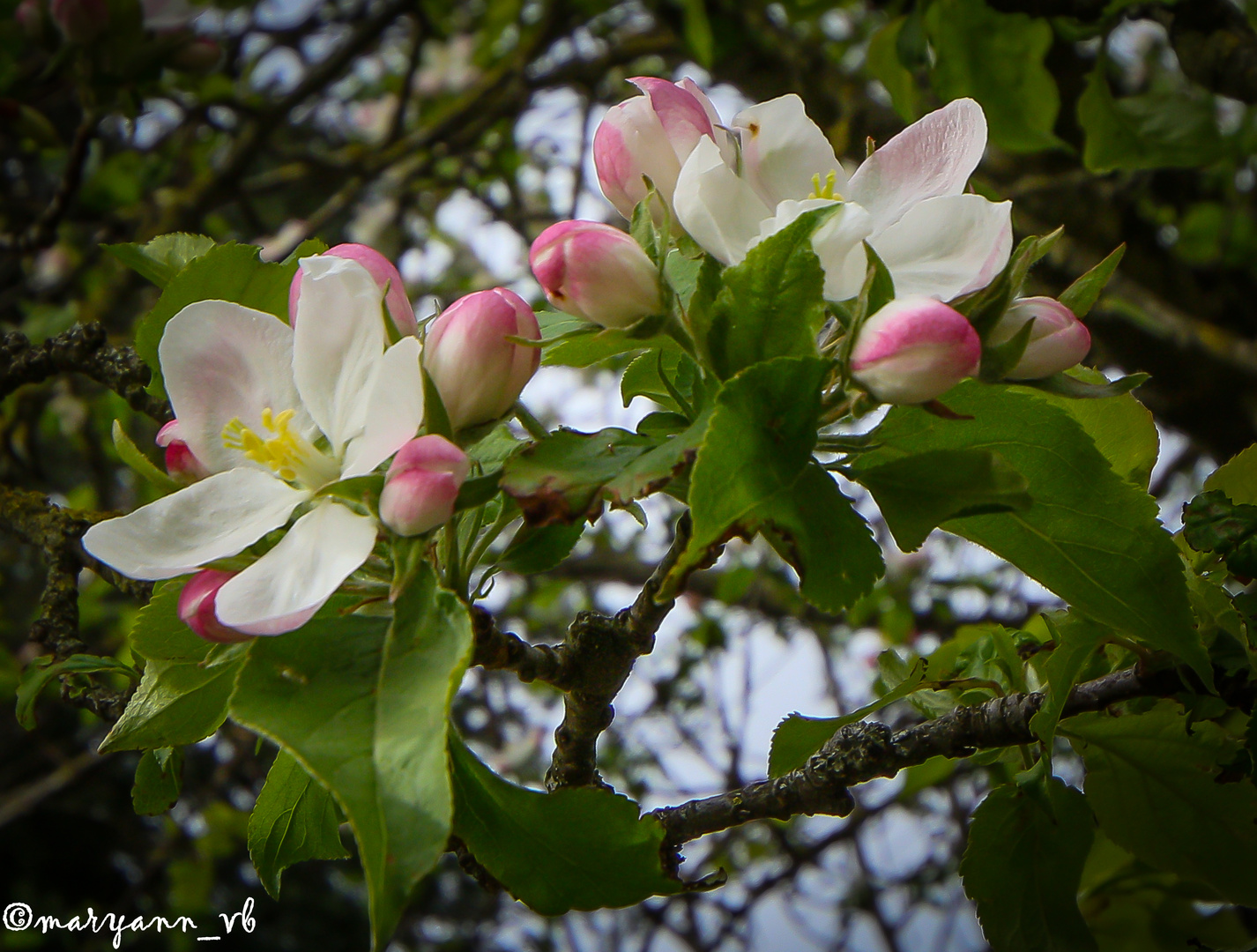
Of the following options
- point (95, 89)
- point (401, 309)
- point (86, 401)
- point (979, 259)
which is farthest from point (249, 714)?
point (86, 401)

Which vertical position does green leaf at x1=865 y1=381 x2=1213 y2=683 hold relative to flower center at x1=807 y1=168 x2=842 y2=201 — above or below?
below

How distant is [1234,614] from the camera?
23.2 inches

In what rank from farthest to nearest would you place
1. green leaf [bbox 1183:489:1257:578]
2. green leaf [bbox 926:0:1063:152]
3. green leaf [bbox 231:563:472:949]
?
green leaf [bbox 926:0:1063:152]
green leaf [bbox 1183:489:1257:578]
green leaf [bbox 231:563:472:949]

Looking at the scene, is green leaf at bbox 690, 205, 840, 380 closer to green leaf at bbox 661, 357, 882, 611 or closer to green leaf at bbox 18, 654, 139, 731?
green leaf at bbox 661, 357, 882, 611

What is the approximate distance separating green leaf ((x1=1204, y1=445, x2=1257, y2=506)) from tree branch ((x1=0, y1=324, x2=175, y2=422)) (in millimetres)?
774

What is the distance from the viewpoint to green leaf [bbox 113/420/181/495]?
0.52 meters

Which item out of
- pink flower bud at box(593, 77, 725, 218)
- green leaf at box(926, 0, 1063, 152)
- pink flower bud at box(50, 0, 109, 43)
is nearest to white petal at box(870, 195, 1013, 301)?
pink flower bud at box(593, 77, 725, 218)

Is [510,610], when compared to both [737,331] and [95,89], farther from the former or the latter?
[737,331]

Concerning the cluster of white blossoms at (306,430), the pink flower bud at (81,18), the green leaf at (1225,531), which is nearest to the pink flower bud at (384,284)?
the cluster of white blossoms at (306,430)

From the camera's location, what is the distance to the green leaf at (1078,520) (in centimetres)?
50

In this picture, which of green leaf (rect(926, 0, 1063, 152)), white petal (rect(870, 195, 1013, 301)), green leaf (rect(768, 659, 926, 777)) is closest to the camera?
white petal (rect(870, 195, 1013, 301))

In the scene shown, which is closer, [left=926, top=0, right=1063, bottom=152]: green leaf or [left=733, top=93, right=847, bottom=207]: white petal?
[left=733, top=93, right=847, bottom=207]: white petal

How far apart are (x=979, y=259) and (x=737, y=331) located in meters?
0.12

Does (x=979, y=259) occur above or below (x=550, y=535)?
above
